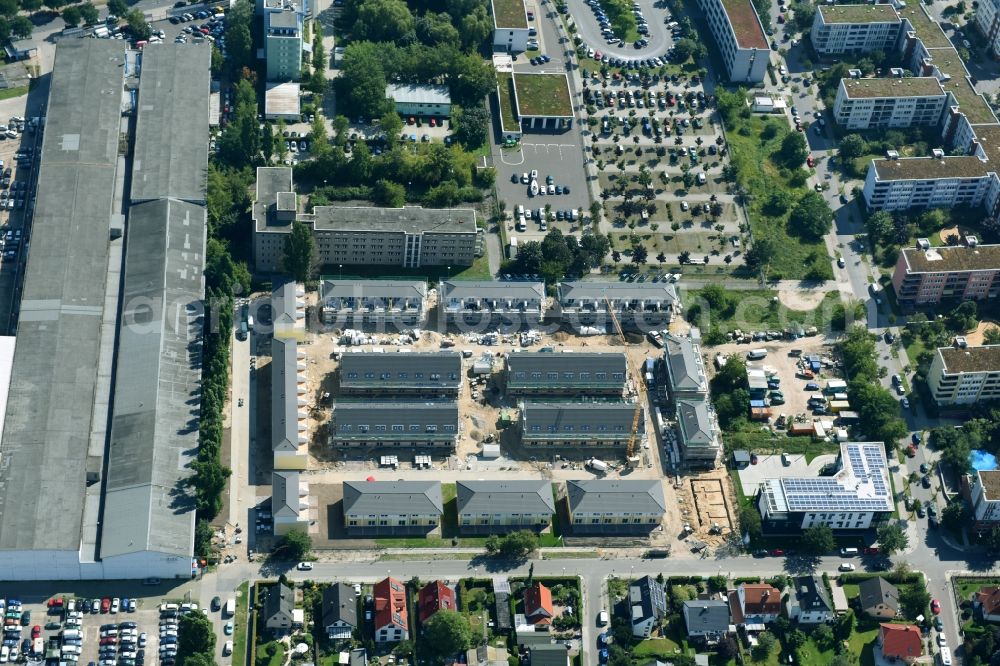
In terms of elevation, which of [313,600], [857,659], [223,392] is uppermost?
[223,392]

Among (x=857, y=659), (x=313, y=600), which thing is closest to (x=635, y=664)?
(x=857, y=659)

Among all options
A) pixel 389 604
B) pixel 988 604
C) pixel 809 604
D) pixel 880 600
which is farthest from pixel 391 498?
pixel 988 604

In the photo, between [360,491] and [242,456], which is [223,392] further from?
[360,491]

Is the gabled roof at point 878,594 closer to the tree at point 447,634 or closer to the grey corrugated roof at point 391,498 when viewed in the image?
the tree at point 447,634

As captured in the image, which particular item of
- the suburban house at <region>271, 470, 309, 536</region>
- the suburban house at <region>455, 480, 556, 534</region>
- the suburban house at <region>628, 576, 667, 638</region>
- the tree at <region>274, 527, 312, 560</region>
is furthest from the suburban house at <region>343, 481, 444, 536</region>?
the suburban house at <region>628, 576, 667, 638</region>

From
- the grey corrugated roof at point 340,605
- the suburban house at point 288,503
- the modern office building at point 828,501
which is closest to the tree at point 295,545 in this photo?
the suburban house at point 288,503
